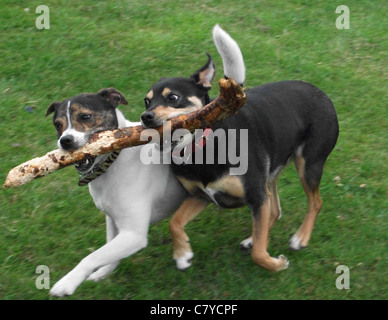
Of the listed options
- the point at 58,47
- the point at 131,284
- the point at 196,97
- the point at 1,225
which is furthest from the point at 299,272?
the point at 58,47

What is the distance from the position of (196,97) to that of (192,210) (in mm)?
962

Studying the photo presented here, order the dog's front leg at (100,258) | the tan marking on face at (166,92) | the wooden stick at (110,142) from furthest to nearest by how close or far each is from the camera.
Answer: the tan marking on face at (166,92) → the dog's front leg at (100,258) → the wooden stick at (110,142)

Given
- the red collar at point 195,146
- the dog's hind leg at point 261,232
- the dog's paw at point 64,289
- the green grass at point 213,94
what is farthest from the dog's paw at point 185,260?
the dog's paw at point 64,289

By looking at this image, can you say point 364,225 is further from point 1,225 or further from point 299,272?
point 1,225

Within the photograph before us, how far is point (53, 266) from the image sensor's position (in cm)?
518

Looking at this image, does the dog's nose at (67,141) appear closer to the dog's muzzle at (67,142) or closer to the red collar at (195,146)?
the dog's muzzle at (67,142)

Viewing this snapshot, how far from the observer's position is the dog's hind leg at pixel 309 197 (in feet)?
17.6

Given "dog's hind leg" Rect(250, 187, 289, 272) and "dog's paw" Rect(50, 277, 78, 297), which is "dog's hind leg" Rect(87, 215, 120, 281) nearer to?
"dog's paw" Rect(50, 277, 78, 297)

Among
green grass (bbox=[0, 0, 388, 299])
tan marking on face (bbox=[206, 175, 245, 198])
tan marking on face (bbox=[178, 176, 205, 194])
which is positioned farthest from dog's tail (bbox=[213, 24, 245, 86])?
green grass (bbox=[0, 0, 388, 299])

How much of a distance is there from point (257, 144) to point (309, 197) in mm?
882

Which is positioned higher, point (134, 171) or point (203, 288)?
point (134, 171)

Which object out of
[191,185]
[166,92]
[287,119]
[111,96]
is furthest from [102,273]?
[287,119]

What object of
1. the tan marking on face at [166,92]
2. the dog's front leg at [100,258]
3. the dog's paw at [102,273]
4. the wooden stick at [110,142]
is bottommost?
the dog's paw at [102,273]

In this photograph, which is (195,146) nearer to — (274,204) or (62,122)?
(62,122)
